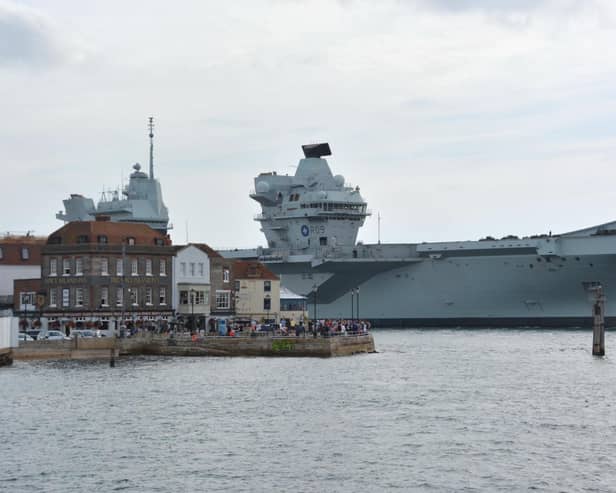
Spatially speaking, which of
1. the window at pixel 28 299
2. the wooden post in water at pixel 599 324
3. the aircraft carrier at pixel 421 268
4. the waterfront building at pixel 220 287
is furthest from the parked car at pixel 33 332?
the wooden post in water at pixel 599 324

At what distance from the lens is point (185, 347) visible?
2488 inches

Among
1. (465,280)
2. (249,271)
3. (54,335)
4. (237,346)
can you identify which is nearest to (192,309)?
(249,271)

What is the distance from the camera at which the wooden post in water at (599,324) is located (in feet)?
203

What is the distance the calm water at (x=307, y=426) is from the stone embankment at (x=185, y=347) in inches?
103

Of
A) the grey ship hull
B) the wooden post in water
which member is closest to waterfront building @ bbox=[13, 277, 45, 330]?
the grey ship hull

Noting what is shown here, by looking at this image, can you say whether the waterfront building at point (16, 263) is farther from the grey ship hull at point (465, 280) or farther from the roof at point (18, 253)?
the grey ship hull at point (465, 280)

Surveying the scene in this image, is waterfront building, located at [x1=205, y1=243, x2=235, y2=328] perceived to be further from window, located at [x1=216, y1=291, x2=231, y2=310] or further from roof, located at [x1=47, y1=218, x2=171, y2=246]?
roof, located at [x1=47, y1=218, x2=171, y2=246]

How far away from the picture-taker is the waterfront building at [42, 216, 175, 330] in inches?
2662

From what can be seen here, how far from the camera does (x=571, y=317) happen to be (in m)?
89.9

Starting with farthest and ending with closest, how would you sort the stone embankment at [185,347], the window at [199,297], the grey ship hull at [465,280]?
the grey ship hull at [465,280], the window at [199,297], the stone embankment at [185,347]

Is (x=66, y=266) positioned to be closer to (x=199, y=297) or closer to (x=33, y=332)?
(x=33, y=332)

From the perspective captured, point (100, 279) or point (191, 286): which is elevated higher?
point (100, 279)

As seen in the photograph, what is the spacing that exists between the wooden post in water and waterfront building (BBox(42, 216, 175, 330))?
75.4 feet

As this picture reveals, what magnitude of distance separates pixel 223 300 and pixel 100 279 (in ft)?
33.8
